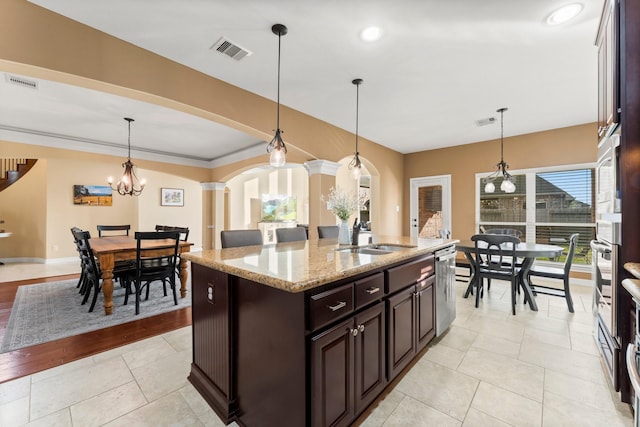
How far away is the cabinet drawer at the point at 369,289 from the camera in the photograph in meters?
1.53

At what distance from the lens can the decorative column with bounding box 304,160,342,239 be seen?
14.4ft

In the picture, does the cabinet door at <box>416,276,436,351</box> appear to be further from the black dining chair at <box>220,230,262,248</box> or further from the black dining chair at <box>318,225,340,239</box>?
the black dining chair at <box>220,230,262,248</box>

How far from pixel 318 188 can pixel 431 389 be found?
312cm

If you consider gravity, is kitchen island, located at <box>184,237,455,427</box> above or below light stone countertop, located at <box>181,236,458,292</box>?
below

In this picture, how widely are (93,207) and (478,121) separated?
29.6ft

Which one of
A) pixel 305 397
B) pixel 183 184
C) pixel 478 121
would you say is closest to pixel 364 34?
pixel 305 397

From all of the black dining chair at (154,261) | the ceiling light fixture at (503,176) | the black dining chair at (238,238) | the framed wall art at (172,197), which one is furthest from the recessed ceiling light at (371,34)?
the framed wall art at (172,197)

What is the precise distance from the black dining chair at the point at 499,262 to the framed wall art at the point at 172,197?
818cm

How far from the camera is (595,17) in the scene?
2086 millimetres

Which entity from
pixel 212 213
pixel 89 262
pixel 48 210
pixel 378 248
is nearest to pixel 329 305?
pixel 378 248

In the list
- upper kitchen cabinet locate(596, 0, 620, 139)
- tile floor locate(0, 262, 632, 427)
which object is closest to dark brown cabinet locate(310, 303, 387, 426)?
tile floor locate(0, 262, 632, 427)

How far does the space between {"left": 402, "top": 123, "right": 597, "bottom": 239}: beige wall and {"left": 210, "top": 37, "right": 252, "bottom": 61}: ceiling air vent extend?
489 centimetres

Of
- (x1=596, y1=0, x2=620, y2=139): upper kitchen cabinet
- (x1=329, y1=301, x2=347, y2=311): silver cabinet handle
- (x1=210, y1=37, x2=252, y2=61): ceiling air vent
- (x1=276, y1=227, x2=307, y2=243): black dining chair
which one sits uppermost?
(x1=210, y1=37, x2=252, y2=61): ceiling air vent

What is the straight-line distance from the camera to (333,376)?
1.34 m
